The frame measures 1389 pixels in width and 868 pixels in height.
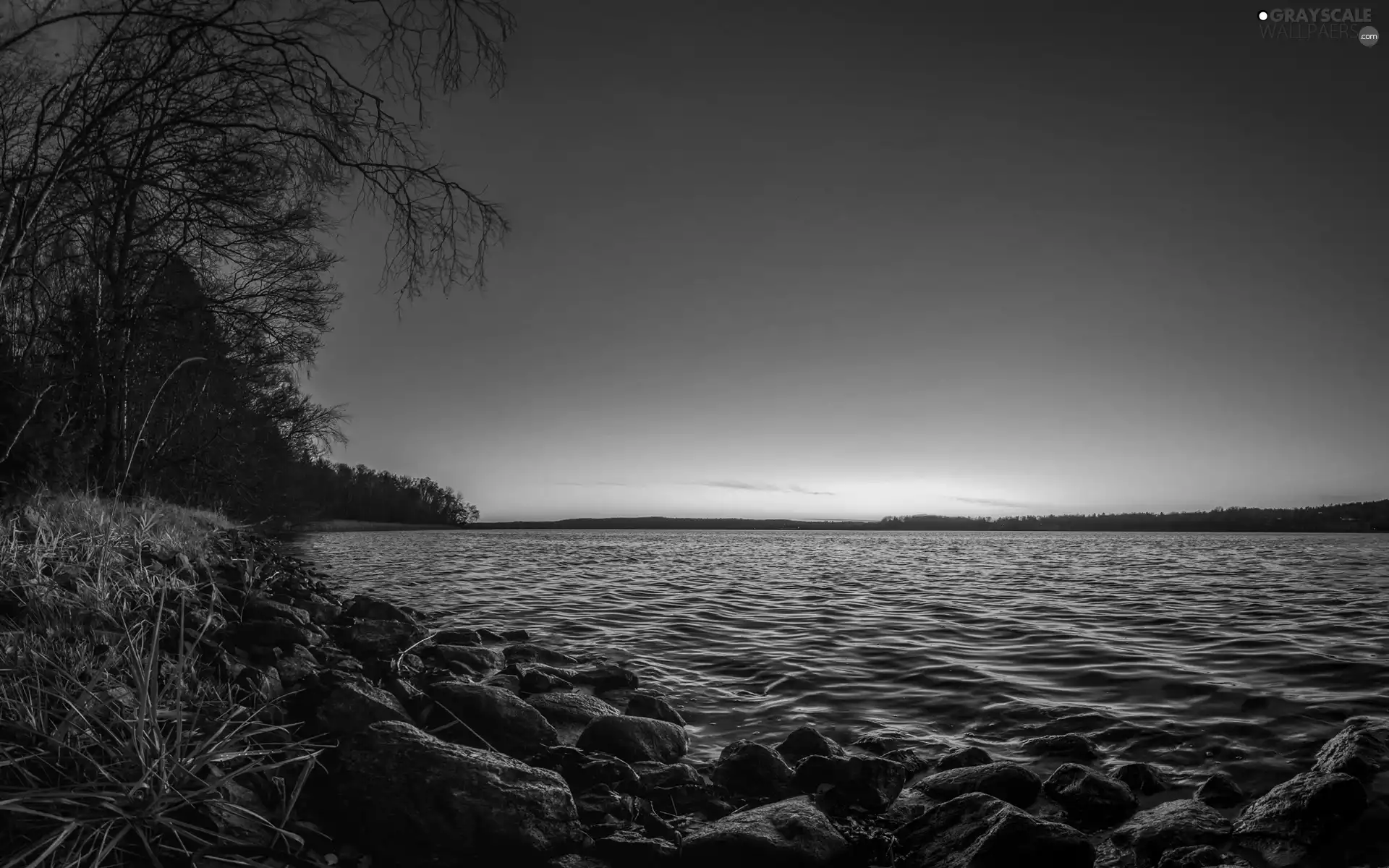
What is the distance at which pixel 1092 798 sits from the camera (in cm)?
412

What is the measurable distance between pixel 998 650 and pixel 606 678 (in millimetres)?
5740

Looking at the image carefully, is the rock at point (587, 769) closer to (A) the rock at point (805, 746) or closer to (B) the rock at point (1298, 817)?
(A) the rock at point (805, 746)

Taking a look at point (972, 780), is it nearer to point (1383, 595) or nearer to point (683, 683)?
point (683, 683)

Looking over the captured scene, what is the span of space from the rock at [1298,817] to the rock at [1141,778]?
1.80 ft

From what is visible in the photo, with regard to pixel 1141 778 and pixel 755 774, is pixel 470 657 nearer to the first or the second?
pixel 755 774

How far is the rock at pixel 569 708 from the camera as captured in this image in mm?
→ 5844

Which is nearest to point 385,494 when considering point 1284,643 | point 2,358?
point 2,358

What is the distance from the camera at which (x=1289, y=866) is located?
3.34m

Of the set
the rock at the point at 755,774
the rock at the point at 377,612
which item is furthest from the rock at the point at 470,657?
the rock at the point at 755,774

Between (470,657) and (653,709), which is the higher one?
(470,657)

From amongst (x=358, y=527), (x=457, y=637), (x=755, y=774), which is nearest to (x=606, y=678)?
(x=457, y=637)

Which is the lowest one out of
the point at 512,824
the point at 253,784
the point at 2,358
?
the point at 512,824

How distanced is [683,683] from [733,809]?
3675 mm

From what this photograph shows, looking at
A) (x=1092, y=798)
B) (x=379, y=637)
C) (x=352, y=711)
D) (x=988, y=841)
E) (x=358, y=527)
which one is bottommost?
(x=358, y=527)
